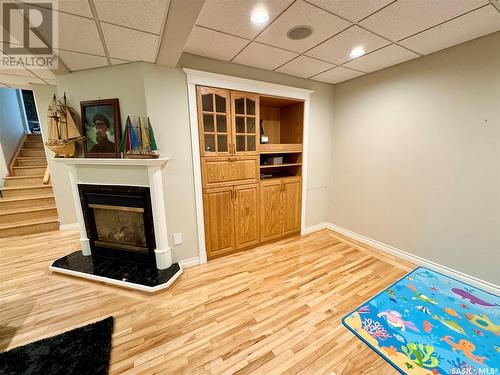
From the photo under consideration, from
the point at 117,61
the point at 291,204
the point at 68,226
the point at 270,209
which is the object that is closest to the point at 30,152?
the point at 68,226

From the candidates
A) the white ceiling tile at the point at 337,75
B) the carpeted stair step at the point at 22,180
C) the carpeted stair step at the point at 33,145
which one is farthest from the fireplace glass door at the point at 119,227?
the carpeted stair step at the point at 33,145

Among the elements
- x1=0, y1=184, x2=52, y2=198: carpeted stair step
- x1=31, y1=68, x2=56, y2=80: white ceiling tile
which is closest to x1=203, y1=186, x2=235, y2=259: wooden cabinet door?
x1=31, y1=68, x2=56, y2=80: white ceiling tile

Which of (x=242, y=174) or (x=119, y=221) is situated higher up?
(x=242, y=174)

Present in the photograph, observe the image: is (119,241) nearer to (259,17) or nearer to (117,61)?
(117,61)

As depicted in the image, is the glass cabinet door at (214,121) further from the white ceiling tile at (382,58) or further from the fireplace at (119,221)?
the white ceiling tile at (382,58)

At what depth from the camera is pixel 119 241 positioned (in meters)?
2.61

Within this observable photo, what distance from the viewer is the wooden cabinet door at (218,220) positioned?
8.61ft

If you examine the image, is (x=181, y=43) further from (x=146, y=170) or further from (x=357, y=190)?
(x=357, y=190)

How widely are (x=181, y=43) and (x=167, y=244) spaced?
2.10m

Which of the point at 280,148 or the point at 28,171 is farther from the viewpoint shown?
the point at 28,171

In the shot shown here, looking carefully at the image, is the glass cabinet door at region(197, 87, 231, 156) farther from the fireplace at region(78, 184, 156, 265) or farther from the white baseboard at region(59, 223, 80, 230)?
the white baseboard at region(59, 223, 80, 230)

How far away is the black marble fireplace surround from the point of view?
2.28 metres

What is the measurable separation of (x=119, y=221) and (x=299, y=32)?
115 inches

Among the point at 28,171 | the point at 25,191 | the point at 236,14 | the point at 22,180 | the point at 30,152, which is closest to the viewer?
the point at 236,14
